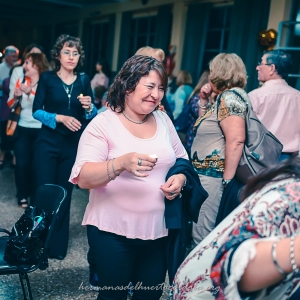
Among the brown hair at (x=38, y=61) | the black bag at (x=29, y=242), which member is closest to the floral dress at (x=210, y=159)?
the black bag at (x=29, y=242)

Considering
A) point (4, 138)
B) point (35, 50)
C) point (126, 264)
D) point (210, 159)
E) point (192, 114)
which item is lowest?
point (4, 138)

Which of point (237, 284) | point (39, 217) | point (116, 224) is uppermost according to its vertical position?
point (237, 284)

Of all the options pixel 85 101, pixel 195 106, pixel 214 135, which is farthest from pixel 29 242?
pixel 195 106

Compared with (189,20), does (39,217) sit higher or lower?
lower

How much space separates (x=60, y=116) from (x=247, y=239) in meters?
2.29

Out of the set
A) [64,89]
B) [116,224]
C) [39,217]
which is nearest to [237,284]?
[116,224]

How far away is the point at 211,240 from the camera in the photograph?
131 cm

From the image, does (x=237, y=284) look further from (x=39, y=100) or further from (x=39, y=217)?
(x=39, y=100)

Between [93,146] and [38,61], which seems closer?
[93,146]

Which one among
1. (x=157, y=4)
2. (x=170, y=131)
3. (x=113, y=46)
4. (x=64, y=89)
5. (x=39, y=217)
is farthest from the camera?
(x=113, y=46)

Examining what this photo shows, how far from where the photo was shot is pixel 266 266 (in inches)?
43.6

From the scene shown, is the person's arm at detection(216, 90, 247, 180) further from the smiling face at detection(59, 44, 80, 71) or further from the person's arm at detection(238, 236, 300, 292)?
the person's arm at detection(238, 236, 300, 292)

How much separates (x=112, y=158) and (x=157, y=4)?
725cm

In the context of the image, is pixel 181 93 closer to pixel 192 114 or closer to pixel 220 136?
pixel 192 114
